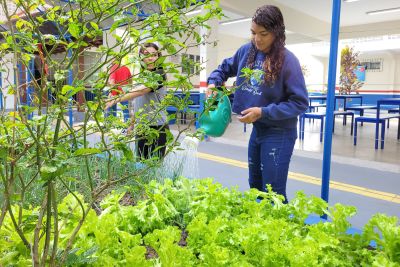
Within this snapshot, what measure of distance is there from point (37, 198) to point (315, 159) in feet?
13.3

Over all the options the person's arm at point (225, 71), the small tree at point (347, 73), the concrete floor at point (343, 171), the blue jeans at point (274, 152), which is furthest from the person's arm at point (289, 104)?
the small tree at point (347, 73)

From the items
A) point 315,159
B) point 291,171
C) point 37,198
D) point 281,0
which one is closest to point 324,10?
point 281,0

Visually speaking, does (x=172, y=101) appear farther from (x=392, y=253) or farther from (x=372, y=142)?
(x=372, y=142)

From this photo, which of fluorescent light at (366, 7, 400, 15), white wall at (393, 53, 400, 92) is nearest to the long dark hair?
fluorescent light at (366, 7, 400, 15)

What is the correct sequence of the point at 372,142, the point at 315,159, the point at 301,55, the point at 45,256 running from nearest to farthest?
1. the point at 45,256
2. the point at 315,159
3. the point at 372,142
4. the point at 301,55

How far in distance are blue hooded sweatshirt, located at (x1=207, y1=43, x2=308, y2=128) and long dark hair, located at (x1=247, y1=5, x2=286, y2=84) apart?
3cm

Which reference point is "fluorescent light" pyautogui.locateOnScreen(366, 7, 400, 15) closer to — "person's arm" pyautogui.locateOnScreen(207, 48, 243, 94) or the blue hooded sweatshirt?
"person's arm" pyautogui.locateOnScreen(207, 48, 243, 94)

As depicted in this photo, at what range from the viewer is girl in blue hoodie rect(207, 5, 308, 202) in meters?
→ 1.77

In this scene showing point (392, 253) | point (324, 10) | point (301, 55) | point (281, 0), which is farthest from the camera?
point (301, 55)

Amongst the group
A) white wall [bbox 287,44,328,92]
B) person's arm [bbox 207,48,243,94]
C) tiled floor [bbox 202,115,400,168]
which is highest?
white wall [bbox 287,44,328,92]

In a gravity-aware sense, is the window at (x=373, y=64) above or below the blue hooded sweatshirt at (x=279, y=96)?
above

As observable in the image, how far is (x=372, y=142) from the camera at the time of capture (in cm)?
692

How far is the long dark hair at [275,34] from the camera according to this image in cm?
176

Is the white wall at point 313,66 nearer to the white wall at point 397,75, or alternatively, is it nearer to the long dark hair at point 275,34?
the white wall at point 397,75
